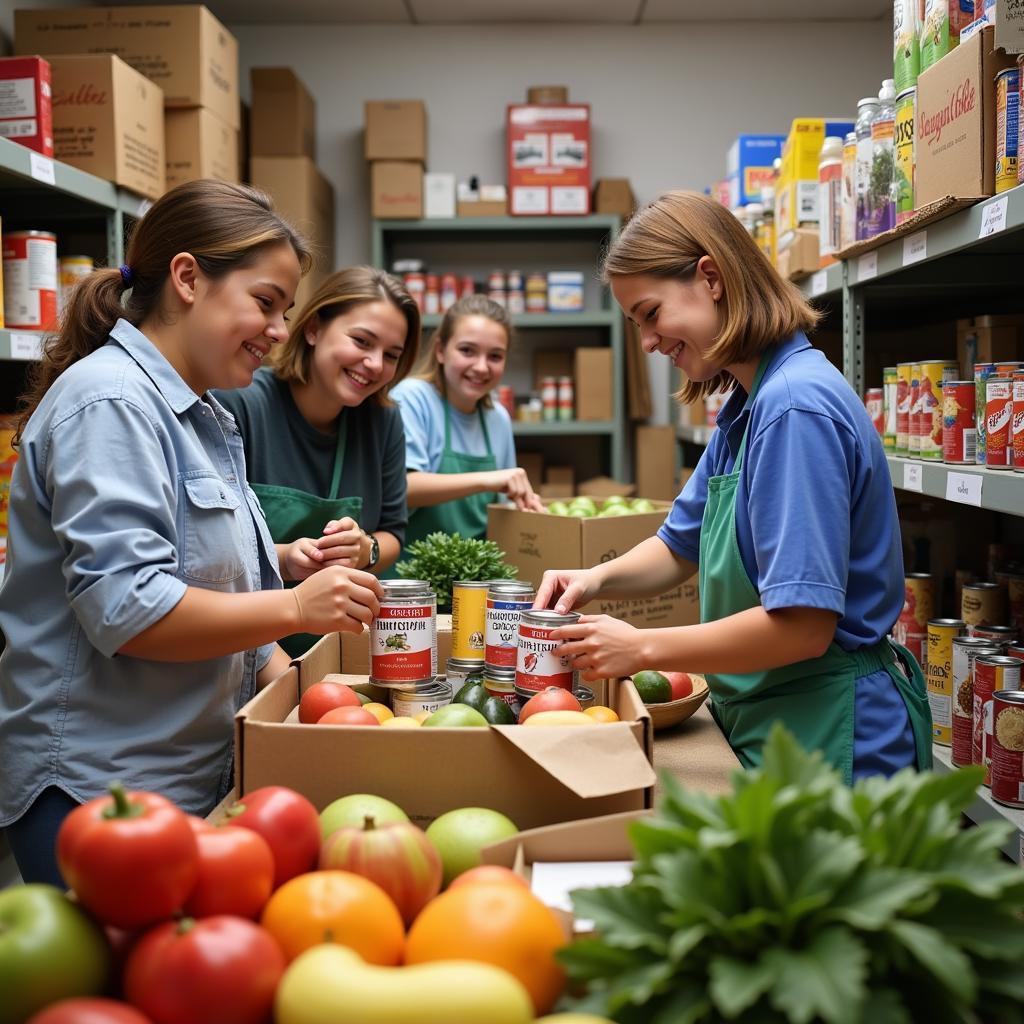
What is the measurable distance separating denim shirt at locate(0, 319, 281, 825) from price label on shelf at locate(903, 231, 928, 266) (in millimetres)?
1371

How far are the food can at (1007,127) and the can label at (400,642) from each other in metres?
1.20

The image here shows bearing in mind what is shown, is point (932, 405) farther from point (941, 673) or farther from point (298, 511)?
point (298, 511)

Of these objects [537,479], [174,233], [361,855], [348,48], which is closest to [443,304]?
[537,479]

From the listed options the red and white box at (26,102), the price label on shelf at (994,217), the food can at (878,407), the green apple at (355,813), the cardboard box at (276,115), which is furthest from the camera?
the cardboard box at (276,115)

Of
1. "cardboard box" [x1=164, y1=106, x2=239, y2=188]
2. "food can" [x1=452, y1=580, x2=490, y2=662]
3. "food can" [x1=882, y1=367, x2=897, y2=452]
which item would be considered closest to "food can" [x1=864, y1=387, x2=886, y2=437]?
"food can" [x1=882, y1=367, x2=897, y2=452]

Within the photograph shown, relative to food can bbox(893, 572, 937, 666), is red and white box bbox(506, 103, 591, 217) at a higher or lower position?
higher

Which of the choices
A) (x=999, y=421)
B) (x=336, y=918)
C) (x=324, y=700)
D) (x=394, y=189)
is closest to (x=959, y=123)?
(x=999, y=421)

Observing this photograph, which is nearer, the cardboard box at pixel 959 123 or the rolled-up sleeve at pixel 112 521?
the rolled-up sleeve at pixel 112 521

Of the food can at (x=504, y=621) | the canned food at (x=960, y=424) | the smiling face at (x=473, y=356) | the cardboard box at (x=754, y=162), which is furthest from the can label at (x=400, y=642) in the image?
the cardboard box at (x=754, y=162)

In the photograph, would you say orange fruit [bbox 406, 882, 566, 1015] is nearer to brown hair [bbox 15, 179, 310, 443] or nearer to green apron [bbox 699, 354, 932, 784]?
green apron [bbox 699, 354, 932, 784]

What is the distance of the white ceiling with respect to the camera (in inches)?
208

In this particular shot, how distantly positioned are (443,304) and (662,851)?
4772mm

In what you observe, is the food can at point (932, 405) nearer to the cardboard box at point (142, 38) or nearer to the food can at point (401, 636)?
the food can at point (401, 636)

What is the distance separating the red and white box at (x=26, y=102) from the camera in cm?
289
